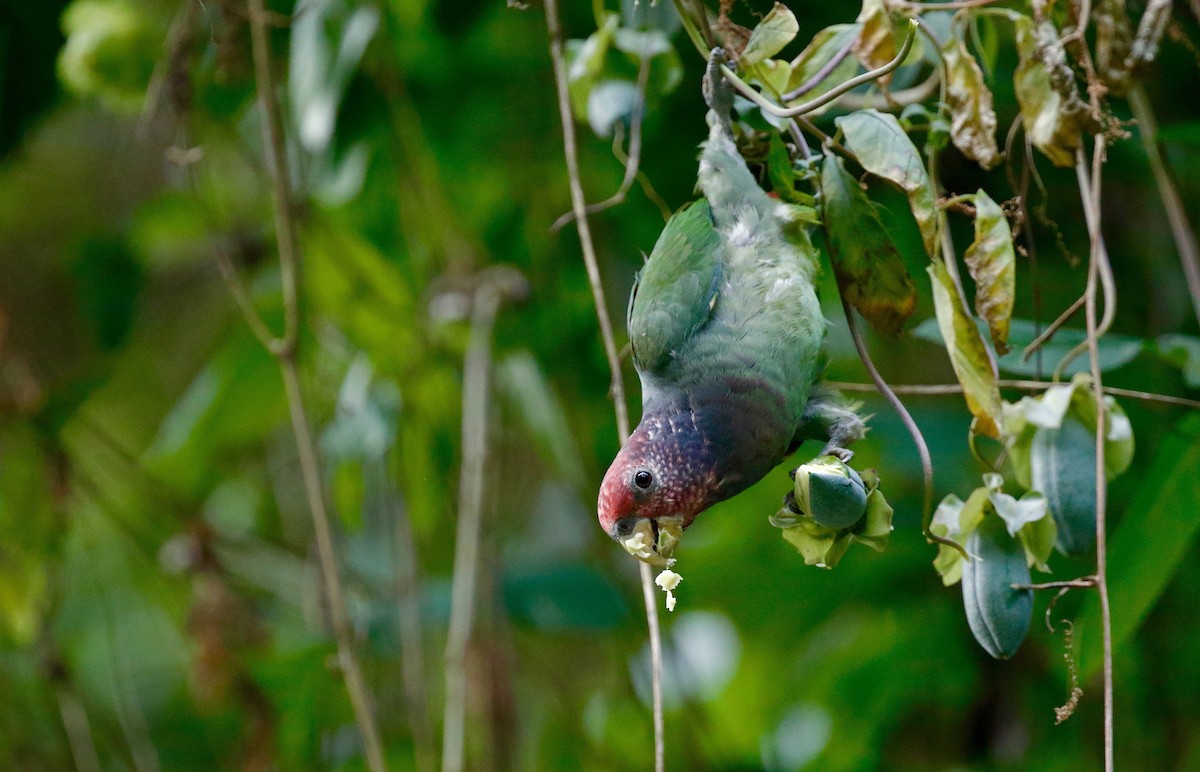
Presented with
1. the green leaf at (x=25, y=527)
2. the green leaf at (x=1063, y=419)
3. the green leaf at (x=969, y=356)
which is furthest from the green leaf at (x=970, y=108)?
the green leaf at (x=25, y=527)

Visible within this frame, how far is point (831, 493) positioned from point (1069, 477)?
346 millimetres

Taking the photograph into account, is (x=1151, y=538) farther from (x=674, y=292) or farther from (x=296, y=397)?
(x=296, y=397)

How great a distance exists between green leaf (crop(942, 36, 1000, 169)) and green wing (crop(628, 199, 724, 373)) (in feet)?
1.07

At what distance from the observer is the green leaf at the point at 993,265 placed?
1239 mm

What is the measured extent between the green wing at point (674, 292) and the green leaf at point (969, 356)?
29 cm

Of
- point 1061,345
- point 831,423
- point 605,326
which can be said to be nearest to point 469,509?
point 605,326

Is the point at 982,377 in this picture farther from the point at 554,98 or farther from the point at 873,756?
the point at 873,756

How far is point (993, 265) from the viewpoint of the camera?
1.25 metres

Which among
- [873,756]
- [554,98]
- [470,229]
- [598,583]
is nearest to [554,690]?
[598,583]

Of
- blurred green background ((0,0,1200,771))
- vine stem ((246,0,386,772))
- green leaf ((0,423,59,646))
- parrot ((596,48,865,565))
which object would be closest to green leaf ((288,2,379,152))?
blurred green background ((0,0,1200,771))

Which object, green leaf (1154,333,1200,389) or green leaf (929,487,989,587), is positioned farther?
green leaf (1154,333,1200,389)

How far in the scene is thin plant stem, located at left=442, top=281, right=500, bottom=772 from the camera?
2047 mm

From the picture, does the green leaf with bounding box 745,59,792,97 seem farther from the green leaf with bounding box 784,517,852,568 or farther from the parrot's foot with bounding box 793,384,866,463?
the green leaf with bounding box 784,517,852,568

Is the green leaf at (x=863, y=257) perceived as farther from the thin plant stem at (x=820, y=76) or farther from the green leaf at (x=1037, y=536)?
the green leaf at (x=1037, y=536)
